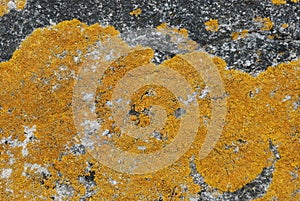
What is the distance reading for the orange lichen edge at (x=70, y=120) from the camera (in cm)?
179

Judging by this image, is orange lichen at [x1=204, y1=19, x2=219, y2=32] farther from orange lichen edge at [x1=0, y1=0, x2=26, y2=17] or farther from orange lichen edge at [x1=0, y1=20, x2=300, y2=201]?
orange lichen edge at [x1=0, y1=0, x2=26, y2=17]

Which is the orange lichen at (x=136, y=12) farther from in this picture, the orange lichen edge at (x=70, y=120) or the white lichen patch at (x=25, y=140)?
the white lichen patch at (x=25, y=140)

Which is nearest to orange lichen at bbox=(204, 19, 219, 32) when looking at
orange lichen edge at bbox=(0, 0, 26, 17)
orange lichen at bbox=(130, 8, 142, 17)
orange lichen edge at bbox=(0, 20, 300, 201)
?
orange lichen edge at bbox=(0, 20, 300, 201)

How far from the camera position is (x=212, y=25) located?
6.02 feet

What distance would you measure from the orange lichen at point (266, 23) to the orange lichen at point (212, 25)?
0.61 ft

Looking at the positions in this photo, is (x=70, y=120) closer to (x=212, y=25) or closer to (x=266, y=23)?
(x=212, y=25)

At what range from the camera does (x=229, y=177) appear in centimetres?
178

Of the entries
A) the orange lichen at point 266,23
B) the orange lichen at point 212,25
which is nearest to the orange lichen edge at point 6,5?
the orange lichen at point 212,25

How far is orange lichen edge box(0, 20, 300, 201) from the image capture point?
1.79 meters

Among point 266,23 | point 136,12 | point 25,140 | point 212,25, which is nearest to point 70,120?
point 25,140

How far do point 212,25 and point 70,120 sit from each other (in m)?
0.83

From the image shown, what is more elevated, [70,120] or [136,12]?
[136,12]

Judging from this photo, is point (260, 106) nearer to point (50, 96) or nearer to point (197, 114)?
point (197, 114)

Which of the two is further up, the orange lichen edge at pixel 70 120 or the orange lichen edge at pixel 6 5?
the orange lichen edge at pixel 6 5
